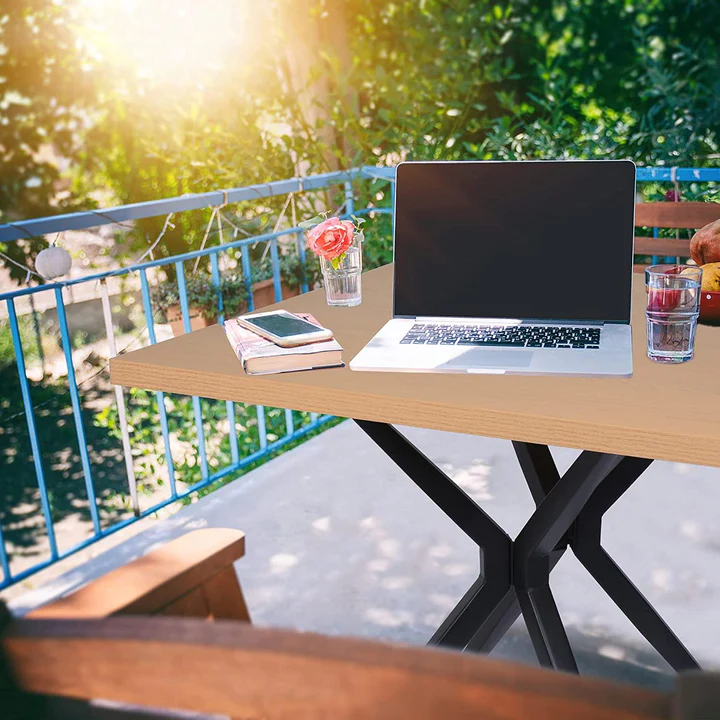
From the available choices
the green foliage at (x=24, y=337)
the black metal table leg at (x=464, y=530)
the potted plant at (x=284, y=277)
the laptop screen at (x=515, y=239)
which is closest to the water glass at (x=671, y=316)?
the laptop screen at (x=515, y=239)

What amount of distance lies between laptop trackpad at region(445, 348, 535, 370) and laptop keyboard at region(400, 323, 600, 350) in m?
0.04

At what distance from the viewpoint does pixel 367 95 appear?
4883 millimetres

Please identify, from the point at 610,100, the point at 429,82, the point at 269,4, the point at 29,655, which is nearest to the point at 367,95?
the point at 429,82

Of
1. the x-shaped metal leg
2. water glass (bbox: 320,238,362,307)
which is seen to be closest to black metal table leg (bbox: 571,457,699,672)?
the x-shaped metal leg

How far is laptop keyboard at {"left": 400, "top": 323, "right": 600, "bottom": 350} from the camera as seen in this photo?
4.96 feet

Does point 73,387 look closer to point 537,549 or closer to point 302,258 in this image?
point 302,258

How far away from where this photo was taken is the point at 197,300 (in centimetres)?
300

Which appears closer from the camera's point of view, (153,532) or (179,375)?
(179,375)

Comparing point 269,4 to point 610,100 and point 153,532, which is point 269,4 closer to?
point 610,100

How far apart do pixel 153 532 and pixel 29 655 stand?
2275mm

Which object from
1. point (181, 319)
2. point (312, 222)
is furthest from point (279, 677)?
point (181, 319)

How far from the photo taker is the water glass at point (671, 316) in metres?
1.40

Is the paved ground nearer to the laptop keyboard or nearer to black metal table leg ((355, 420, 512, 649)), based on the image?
black metal table leg ((355, 420, 512, 649))

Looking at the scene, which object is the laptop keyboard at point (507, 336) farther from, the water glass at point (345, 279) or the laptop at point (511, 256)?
the water glass at point (345, 279)
